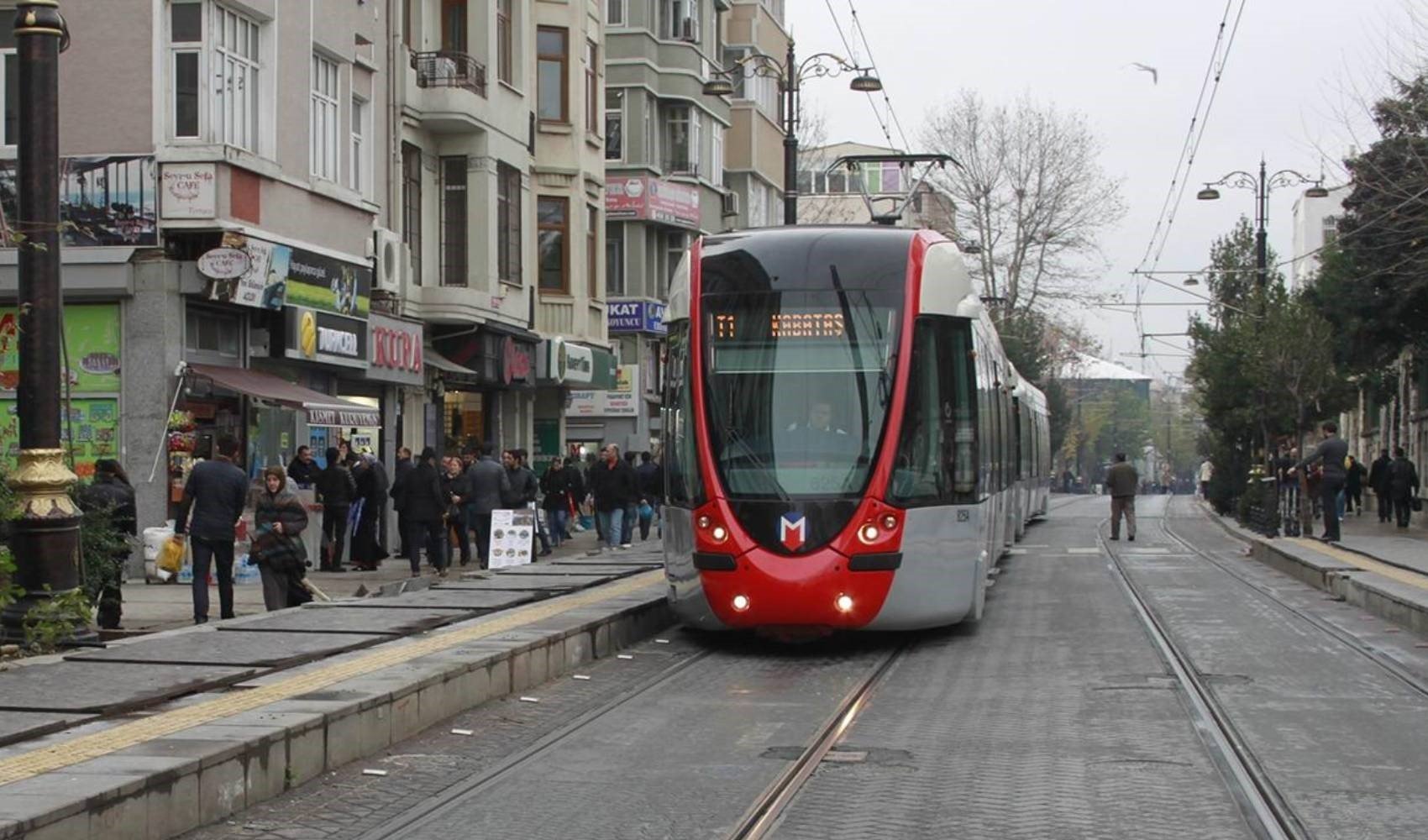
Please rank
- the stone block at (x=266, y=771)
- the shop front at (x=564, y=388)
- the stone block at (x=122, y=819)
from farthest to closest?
the shop front at (x=564, y=388)
the stone block at (x=266, y=771)
the stone block at (x=122, y=819)

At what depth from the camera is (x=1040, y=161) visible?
65.7 metres

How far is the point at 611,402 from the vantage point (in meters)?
44.6

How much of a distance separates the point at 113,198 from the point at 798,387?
10.7 m

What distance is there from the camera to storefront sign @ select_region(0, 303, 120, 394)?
2173 centimetres

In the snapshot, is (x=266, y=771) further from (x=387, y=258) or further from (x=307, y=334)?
(x=387, y=258)

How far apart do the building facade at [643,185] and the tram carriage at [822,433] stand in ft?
96.2

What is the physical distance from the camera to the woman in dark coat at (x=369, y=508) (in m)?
24.4

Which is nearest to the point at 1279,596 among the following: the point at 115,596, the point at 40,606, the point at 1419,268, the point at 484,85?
the point at 1419,268

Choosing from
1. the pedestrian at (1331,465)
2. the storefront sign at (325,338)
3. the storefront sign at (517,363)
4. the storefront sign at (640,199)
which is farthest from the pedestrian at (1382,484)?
the storefront sign at (325,338)

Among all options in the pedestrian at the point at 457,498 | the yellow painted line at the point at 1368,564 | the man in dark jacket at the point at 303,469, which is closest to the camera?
the yellow painted line at the point at 1368,564

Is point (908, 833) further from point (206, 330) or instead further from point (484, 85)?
point (484, 85)

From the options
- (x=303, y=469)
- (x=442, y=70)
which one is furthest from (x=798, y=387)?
(x=442, y=70)

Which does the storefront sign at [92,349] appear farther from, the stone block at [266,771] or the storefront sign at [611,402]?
the storefront sign at [611,402]

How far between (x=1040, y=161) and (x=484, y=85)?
37.5 m
